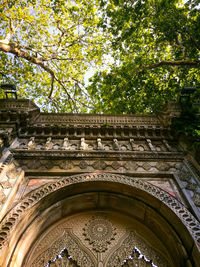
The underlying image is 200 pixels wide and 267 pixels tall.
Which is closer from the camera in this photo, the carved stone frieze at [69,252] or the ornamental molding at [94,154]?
the carved stone frieze at [69,252]

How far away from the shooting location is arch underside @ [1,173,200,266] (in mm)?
3283

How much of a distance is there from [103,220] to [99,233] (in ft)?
1.05

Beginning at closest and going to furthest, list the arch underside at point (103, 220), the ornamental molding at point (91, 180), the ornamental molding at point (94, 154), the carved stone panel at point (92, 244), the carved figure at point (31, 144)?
the ornamental molding at point (91, 180), the arch underside at point (103, 220), the carved stone panel at point (92, 244), the ornamental molding at point (94, 154), the carved figure at point (31, 144)

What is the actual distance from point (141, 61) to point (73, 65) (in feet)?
13.8

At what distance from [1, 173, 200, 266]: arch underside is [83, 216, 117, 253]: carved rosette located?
0.02m

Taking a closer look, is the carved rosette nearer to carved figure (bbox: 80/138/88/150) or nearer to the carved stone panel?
the carved stone panel

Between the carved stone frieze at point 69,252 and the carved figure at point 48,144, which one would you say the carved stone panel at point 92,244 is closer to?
the carved stone frieze at point 69,252

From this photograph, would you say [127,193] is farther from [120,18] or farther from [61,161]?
[120,18]

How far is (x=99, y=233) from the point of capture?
Answer: 4027 millimetres

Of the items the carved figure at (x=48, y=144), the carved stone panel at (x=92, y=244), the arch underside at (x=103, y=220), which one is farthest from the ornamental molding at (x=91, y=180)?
the carved figure at (x=48, y=144)

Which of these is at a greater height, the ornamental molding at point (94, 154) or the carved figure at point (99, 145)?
the carved figure at point (99, 145)

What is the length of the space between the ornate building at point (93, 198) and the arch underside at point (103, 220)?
0.06 feet

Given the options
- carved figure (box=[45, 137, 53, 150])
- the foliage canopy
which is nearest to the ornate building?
carved figure (box=[45, 137, 53, 150])

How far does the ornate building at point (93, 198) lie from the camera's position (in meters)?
3.46
